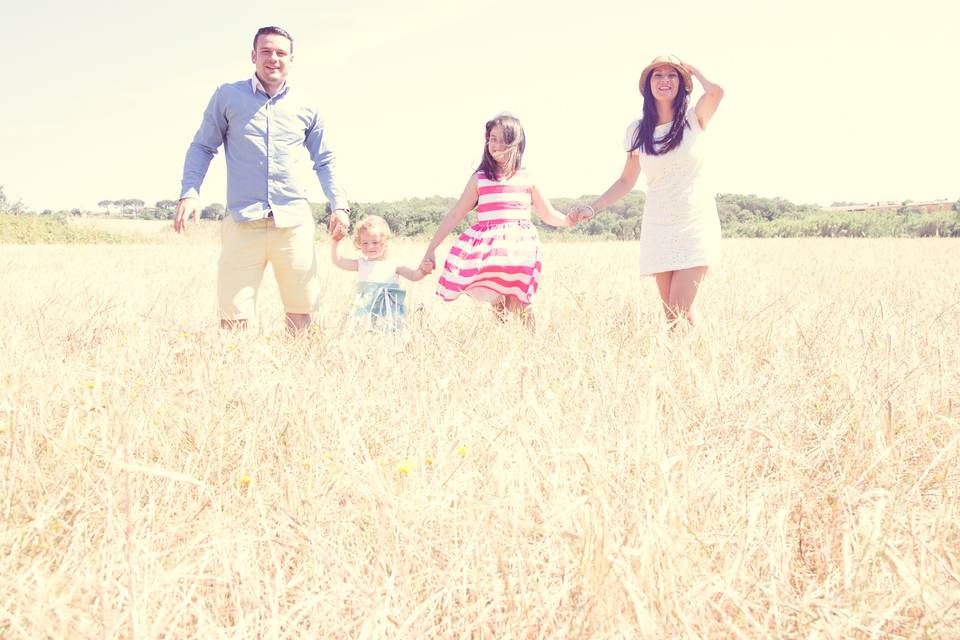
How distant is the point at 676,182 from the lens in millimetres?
4199

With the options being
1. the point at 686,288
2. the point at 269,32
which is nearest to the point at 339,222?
the point at 269,32

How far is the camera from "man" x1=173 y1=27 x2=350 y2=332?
3945 millimetres

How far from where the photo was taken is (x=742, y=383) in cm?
262

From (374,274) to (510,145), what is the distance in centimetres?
112

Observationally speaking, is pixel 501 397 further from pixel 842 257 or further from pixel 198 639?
pixel 842 257

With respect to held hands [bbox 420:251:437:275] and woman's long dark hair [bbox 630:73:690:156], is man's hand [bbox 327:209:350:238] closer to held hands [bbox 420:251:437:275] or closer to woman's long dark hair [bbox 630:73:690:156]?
held hands [bbox 420:251:437:275]

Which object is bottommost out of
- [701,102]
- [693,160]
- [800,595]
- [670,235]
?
[800,595]

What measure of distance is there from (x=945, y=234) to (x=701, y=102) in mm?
22102

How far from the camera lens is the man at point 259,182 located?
12.9 ft

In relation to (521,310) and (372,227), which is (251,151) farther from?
(521,310)

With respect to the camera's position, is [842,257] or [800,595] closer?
[800,595]

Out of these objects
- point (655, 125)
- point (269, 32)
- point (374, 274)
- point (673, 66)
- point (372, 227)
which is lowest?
point (374, 274)

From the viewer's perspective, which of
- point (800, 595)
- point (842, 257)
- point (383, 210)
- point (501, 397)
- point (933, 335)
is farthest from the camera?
point (383, 210)

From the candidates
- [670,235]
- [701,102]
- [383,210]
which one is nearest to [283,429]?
[670,235]
